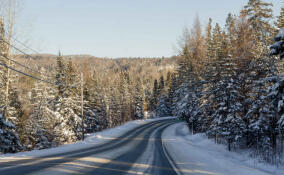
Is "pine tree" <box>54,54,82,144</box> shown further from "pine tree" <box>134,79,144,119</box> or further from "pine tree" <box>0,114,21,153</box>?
"pine tree" <box>134,79,144,119</box>

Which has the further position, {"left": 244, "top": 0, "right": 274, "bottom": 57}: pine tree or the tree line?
{"left": 244, "top": 0, "right": 274, "bottom": 57}: pine tree

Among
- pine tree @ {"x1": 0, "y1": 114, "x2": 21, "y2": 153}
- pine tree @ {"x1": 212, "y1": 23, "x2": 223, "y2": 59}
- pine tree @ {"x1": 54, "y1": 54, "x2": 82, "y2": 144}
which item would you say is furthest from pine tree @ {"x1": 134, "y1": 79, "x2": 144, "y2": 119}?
pine tree @ {"x1": 0, "y1": 114, "x2": 21, "y2": 153}

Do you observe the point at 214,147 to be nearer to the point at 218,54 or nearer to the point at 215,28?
the point at 218,54

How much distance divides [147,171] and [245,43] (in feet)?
50.7

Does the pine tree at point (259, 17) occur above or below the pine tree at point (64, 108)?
above

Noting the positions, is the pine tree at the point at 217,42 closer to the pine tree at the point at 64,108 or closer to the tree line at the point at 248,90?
the tree line at the point at 248,90

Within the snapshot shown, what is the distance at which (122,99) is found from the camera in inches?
2589

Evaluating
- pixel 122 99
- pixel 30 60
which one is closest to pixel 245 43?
pixel 30 60

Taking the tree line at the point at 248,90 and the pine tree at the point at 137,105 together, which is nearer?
the tree line at the point at 248,90

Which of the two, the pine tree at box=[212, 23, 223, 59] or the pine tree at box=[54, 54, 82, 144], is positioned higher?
the pine tree at box=[212, 23, 223, 59]

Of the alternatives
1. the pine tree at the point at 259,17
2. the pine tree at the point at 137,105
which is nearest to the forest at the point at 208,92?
the pine tree at the point at 259,17

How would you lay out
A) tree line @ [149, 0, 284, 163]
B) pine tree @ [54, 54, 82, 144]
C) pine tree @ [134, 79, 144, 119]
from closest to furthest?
tree line @ [149, 0, 284, 163]
pine tree @ [54, 54, 82, 144]
pine tree @ [134, 79, 144, 119]

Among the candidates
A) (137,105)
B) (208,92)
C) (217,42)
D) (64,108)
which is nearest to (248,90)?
(208,92)

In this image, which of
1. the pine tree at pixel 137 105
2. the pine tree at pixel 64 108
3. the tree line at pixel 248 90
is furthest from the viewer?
the pine tree at pixel 137 105
